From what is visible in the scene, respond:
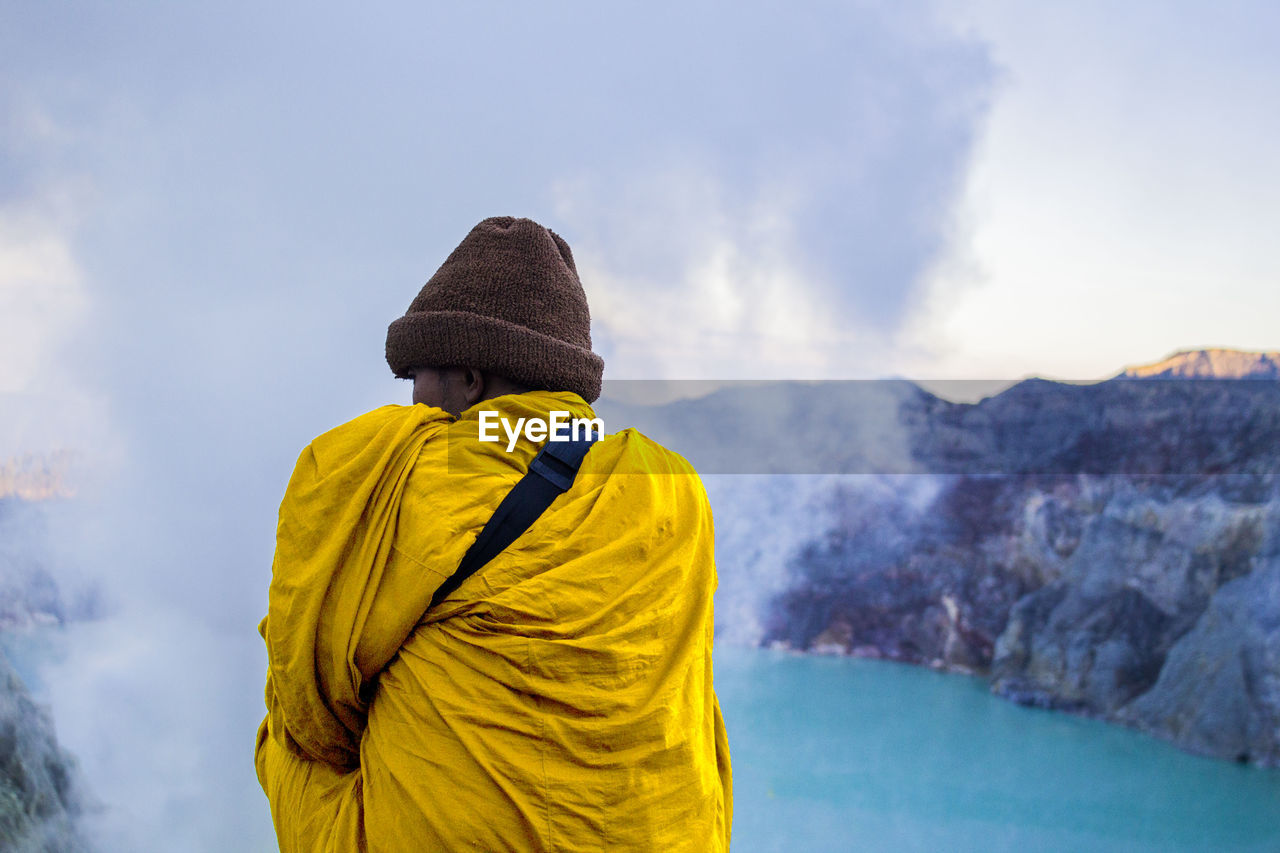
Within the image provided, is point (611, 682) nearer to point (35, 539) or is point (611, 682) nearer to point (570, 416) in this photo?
point (570, 416)

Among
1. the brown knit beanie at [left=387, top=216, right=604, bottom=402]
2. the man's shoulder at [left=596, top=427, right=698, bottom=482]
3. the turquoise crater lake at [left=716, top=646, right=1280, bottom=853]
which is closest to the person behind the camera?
the man's shoulder at [left=596, top=427, right=698, bottom=482]

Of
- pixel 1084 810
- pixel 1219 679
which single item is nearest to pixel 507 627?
pixel 1084 810

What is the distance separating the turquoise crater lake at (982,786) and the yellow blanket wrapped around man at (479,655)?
6382mm

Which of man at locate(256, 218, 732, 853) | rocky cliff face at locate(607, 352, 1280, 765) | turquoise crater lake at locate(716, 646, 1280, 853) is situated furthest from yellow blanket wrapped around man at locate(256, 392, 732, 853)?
rocky cliff face at locate(607, 352, 1280, 765)

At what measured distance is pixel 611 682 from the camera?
3.13ft

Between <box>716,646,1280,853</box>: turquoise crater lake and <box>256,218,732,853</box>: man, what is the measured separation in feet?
20.9

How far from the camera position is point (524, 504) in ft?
3.23

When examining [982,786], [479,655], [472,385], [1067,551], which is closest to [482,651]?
[479,655]

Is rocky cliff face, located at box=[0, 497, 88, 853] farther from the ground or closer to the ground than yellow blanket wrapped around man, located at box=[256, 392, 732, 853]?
closer to the ground

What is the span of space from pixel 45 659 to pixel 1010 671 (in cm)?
1213

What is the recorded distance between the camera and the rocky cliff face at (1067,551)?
995 cm

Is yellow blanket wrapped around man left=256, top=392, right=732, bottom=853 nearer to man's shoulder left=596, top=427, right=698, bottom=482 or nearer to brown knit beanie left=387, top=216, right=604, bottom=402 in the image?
man's shoulder left=596, top=427, right=698, bottom=482

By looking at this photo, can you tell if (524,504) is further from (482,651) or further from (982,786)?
(982,786)

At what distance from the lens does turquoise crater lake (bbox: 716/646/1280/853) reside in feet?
23.5
